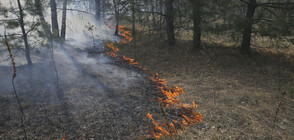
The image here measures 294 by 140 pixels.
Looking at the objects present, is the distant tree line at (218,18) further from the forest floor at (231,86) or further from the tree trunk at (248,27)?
the forest floor at (231,86)

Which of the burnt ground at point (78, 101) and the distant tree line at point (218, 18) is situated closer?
the burnt ground at point (78, 101)

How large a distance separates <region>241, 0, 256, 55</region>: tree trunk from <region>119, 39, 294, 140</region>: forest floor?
406 mm

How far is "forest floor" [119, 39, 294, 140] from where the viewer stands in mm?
4664

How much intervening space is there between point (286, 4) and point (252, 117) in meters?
5.68

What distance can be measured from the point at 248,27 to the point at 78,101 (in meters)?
6.81

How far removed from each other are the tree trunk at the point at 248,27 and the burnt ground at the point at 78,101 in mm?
4342

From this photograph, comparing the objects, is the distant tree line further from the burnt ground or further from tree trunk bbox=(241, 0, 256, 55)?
the burnt ground

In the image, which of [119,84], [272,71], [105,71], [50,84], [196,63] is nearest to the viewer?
[50,84]

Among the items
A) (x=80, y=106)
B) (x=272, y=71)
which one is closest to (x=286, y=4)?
(x=272, y=71)

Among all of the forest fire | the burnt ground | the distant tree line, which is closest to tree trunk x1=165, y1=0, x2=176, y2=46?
the distant tree line

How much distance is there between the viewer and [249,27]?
25.8ft

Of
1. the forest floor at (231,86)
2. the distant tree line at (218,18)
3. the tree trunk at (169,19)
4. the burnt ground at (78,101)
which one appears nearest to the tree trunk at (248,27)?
the distant tree line at (218,18)

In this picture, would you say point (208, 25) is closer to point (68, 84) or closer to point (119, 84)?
point (119, 84)

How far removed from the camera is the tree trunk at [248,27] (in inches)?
307
